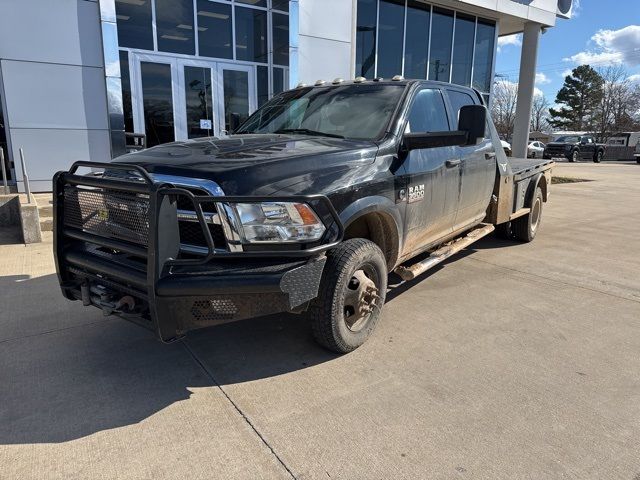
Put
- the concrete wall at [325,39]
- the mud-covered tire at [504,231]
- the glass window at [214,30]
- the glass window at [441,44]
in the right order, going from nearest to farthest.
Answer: the mud-covered tire at [504,231] < the glass window at [214,30] < the concrete wall at [325,39] < the glass window at [441,44]

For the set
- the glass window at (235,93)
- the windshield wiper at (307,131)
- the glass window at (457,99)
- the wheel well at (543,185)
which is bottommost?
the wheel well at (543,185)

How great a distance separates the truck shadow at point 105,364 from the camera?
2830 mm

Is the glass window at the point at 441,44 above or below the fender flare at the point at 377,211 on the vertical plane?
above

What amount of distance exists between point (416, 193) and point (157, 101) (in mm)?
8064

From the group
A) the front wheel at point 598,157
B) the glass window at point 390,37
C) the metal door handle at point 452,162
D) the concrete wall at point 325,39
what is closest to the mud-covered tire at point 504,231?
the metal door handle at point 452,162

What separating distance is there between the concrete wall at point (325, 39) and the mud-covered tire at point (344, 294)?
28.8ft

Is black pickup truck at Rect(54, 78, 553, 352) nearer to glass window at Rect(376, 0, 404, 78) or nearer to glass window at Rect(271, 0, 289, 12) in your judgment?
glass window at Rect(271, 0, 289, 12)

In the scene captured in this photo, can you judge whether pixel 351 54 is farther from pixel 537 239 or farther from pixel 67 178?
pixel 67 178

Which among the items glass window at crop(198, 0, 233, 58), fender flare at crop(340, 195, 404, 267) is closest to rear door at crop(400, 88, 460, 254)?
fender flare at crop(340, 195, 404, 267)

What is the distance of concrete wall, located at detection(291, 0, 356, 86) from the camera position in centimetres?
1138

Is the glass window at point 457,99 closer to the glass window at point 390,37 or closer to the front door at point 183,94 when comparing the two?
the front door at point 183,94

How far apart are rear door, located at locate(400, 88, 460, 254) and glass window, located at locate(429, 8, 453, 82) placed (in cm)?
1271

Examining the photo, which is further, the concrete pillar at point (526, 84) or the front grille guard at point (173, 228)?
the concrete pillar at point (526, 84)

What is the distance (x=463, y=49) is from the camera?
17.1 meters
